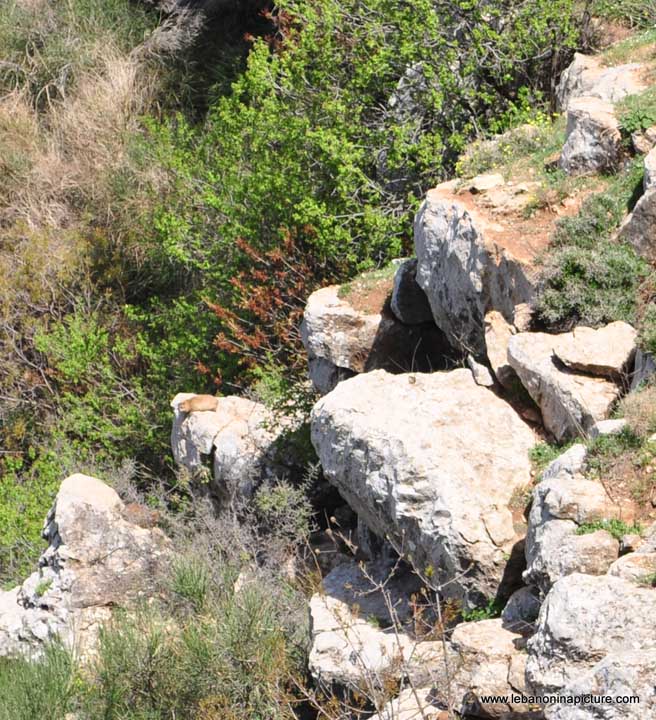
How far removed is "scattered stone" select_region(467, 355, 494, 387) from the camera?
850 cm

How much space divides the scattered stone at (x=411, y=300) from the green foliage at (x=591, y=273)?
1.95 metres

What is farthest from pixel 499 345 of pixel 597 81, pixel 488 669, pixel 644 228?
pixel 597 81

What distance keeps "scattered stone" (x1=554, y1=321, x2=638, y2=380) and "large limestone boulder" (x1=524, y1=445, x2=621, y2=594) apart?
87 centimetres

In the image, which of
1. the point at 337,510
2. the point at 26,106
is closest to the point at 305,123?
the point at 337,510

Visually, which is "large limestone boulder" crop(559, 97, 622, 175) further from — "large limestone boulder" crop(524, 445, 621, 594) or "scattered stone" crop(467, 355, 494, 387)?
"large limestone boulder" crop(524, 445, 621, 594)

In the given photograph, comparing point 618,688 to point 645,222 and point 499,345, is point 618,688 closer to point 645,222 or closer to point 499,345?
point 499,345

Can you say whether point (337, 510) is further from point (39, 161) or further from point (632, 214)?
point (39, 161)

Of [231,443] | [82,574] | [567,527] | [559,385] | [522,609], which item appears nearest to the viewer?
[567,527]

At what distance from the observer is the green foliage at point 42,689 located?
8.59 meters

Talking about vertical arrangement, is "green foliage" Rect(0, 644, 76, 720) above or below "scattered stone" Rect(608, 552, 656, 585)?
below

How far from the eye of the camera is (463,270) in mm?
9281

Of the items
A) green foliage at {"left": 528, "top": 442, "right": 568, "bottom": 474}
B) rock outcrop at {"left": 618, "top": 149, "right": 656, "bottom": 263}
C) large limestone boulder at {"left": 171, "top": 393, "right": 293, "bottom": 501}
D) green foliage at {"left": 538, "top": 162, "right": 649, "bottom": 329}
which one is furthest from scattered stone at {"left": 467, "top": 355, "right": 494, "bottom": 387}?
large limestone boulder at {"left": 171, "top": 393, "right": 293, "bottom": 501}

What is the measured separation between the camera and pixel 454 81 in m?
12.6

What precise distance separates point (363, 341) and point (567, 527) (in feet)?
14.4
